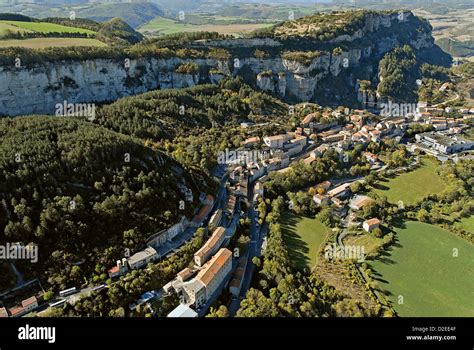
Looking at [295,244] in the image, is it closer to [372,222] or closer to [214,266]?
[372,222]

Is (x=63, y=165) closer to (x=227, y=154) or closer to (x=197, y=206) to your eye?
(x=197, y=206)

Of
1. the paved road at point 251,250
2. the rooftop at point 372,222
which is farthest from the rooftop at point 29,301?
the rooftop at point 372,222

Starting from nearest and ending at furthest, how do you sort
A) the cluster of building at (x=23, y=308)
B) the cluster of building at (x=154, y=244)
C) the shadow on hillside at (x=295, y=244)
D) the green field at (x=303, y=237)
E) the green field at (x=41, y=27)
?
1. the cluster of building at (x=23, y=308)
2. the cluster of building at (x=154, y=244)
3. the shadow on hillside at (x=295, y=244)
4. the green field at (x=303, y=237)
5. the green field at (x=41, y=27)

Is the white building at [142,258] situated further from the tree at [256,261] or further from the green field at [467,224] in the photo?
the green field at [467,224]

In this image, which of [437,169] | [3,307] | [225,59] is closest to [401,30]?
[225,59]

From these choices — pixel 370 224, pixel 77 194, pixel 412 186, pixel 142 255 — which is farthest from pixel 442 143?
pixel 77 194

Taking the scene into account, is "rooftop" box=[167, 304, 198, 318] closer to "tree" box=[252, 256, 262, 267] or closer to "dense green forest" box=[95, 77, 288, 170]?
"tree" box=[252, 256, 262, 267]

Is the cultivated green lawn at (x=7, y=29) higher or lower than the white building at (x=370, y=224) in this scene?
higher
